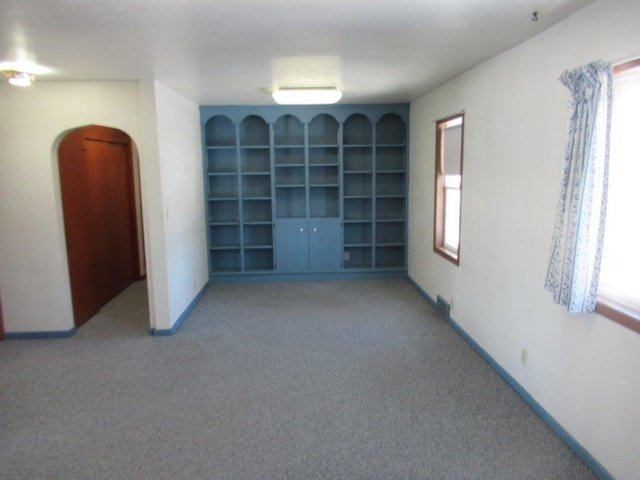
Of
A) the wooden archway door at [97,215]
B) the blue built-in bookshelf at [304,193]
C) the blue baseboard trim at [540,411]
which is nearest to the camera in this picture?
the blue baseboard trim at [540,411]

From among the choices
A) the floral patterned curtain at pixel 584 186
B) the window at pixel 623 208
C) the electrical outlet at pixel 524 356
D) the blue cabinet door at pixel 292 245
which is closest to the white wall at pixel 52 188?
the blue cabinet door at pixel 292 245

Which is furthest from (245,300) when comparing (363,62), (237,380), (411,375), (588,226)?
(588,226)

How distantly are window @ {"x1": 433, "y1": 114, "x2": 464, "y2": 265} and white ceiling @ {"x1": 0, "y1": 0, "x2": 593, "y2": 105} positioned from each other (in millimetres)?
607

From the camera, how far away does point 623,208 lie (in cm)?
236

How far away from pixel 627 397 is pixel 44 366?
166 inches

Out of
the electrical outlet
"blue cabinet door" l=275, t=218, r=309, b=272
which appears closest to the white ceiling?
the electrical outlet

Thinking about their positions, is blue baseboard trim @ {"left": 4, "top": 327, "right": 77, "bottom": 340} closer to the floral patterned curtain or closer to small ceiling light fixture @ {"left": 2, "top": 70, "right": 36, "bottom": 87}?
small ceiling light fixture @ {"left": 2, "top": 70, "right": 36, "bottom": 87}

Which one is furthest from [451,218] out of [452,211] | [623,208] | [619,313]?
[619,313]

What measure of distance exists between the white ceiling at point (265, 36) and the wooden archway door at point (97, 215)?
1.09 m

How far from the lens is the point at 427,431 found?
2.87 metres

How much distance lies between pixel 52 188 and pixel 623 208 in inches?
182

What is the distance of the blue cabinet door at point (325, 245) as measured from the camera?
662 centimetres

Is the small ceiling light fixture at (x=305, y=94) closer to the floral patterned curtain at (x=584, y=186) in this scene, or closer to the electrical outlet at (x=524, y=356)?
the floral patterned curtain at (x=584, y=186)

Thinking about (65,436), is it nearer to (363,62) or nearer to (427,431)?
(427,431)
